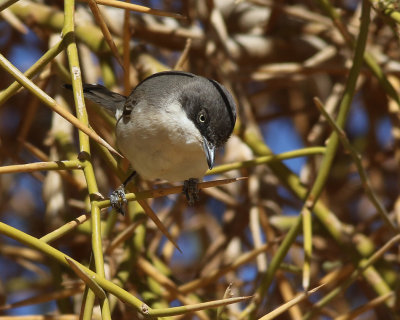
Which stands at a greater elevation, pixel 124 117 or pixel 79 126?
pixel 124 117

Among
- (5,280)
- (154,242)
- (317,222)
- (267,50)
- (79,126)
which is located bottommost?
(79,126)

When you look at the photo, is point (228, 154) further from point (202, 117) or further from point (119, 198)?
point (119, 198)

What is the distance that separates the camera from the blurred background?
195 centimetres

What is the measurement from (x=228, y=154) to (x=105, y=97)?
58 centimetres

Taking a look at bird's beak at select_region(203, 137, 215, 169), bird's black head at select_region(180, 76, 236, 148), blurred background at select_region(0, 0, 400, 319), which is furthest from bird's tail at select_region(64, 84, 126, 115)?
bird's beak at select_region(203, 137, 215, 169)

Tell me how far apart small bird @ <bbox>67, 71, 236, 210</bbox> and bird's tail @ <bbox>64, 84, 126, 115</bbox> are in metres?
0.10

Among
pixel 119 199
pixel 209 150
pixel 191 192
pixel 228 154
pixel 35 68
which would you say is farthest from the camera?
pixel 228 154

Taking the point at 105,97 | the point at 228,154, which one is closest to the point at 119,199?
the point at 105,97

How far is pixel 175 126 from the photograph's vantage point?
6.41ft

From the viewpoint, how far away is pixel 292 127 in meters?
3.44

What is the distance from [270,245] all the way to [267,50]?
1.16 metres

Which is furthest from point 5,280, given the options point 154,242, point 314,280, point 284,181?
point 284,181

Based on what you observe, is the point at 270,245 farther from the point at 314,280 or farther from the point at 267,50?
the point at 267,50

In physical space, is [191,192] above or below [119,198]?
above
